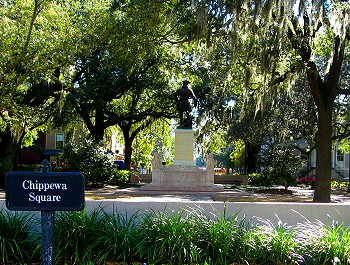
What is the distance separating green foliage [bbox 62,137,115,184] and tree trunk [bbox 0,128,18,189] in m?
2.89

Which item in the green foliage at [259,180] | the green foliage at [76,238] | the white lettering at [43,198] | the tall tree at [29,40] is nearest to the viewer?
the white lettering at [43,198]

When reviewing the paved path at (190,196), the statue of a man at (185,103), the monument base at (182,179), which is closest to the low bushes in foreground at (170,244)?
the paved path at (190,196)

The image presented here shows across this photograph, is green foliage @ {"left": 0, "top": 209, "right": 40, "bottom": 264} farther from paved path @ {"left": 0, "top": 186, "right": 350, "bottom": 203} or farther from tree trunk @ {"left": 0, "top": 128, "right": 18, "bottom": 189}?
tree trunk @ {"left": 0, "top": 128, "right": 18, "bottom": 189}

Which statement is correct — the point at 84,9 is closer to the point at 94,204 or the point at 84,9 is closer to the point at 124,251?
the point at 94,204

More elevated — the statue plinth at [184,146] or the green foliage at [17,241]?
the statue plinth at [184,146]

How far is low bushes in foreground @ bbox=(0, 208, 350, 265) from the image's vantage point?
5.48 m

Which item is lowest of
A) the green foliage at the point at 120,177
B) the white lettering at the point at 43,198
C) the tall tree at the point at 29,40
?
the green foliage at the point at 120,177

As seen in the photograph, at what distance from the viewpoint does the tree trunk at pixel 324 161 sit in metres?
14.8

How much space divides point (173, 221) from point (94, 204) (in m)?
1.92

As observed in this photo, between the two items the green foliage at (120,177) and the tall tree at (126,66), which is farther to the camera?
the green foliage at (120,177)

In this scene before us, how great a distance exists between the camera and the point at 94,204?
7398mm

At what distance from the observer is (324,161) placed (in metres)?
14.9

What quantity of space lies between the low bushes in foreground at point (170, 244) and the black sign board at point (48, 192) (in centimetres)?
93

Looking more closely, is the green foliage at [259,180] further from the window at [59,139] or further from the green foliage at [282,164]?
the window at [59,139]
